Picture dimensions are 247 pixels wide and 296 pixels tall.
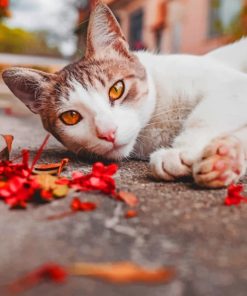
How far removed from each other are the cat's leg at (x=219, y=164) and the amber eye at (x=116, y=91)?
51cm

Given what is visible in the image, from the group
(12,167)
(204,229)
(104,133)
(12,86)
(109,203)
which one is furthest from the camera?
(12,86)

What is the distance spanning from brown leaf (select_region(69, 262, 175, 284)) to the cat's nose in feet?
2.56

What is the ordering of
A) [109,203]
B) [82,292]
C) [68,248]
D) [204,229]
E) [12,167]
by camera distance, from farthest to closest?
[12,167] < [109,203] < [204,229] < [68,248] < [82,292]

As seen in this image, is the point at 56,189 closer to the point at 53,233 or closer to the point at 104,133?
the point at 53,233

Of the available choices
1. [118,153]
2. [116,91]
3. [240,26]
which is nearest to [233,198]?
[118,153]

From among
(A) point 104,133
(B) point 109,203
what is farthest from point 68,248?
(A) point 104,133

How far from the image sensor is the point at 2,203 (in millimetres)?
1139

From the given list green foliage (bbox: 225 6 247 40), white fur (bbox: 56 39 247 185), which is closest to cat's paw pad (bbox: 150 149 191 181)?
white fur (bbox: 56 39 247 185)

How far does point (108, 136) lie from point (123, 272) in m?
0.83

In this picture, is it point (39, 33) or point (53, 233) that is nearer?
point (53, 233)

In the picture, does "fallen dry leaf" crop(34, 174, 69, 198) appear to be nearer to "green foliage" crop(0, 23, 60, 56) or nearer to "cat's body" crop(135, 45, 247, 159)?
"cat's body" crop(135, 45, 247, 159)

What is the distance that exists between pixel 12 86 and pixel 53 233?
3.55ft

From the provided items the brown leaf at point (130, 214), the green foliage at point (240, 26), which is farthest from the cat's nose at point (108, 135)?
the green foliage at point (240, 26)

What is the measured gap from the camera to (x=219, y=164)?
3.99 feet
